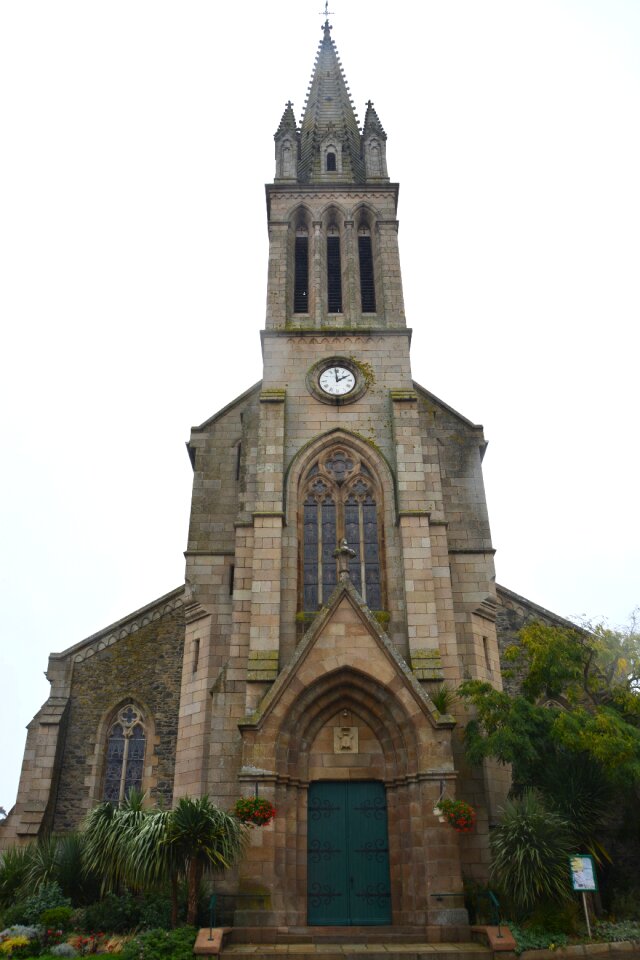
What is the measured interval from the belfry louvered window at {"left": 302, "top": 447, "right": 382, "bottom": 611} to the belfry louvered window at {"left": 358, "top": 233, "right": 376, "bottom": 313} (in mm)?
6228

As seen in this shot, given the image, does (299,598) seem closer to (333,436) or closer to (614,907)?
(333,436)

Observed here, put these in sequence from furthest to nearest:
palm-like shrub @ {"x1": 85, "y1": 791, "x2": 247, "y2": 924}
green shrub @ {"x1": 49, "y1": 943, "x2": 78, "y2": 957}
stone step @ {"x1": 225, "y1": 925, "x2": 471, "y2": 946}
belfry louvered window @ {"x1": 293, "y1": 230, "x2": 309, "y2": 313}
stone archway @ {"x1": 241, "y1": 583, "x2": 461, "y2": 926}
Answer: belfry louvered window @ {"x1": 293, "y1": 230, "x2": 309, "y2": 313} → stone archway @ {"x1": 241, "y1": 583, "x2": 461, "y2": 926} → stone step @ {"x1": 225, "y1": 925, "x2": 471, "y2": 946} → palm-like shrub @ {"x1": 85, "y1": 791, "x2": 247, "y2": 924} → green shrub @ {"x1": 49, "y1": 943, "x2": 78, "y2": 957}

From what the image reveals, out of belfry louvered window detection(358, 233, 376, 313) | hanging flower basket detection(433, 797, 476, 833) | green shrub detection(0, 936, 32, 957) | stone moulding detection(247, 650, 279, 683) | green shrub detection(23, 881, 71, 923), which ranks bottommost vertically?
green shrub detection(0, 936, 32, 957)

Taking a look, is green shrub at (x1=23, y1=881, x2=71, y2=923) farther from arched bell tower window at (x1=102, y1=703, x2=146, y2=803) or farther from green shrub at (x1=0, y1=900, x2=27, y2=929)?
arched bell tower window at (x1=102, y1=703, x2=146, y2=803)

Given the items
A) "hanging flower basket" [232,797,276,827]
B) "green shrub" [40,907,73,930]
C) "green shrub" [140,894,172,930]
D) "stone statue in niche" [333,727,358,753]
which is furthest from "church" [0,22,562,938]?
"green shrub" [40,907,73,930]

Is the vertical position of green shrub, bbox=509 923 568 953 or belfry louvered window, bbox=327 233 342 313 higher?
belfry louvered window, bbox=327 233 342 313

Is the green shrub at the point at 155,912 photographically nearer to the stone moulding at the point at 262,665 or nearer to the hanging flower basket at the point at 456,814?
the stone moulding at the point at 262,665

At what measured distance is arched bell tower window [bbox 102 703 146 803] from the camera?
909 inches

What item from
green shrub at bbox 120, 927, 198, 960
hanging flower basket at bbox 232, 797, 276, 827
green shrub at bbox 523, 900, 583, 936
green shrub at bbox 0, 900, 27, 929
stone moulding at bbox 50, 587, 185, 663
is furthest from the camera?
stone moulding at bbox 50, 587, 185, 663

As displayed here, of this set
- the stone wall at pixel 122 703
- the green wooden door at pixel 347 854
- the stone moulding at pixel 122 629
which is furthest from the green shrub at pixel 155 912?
the stone moulding at pixel 122 629

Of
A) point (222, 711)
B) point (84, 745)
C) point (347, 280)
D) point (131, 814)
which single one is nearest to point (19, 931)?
point (131, 814)

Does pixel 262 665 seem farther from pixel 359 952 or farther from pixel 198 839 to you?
Result: pixel 359 952

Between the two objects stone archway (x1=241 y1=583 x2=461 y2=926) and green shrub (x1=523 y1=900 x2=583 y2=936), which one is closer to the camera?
green shrub (x1=523 y1=900 x2=583 y2=936)

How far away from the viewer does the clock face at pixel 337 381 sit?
23.3 m
